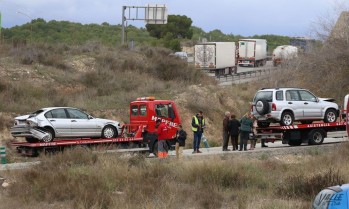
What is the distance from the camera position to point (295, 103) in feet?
86.5

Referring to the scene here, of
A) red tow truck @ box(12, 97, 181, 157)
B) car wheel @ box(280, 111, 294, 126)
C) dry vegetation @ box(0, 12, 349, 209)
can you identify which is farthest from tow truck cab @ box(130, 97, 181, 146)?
dry vegetation @ box(0, 12, 349, 209)

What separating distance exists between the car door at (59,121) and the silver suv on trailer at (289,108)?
8154 mm

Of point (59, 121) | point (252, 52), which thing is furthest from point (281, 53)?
point (59, 121)

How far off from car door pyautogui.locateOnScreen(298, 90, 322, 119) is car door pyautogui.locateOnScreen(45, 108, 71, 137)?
10256mm

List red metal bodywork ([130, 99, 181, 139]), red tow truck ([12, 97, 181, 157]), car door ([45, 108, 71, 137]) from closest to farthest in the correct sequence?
red tow truck ([12, 97, 181, 157]) → car door ([45, 108, 71, 137]) → red metal bodywork ([130, 99, 181, 139])

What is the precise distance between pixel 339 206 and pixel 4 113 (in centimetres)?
2904

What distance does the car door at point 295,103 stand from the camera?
26.2 meters

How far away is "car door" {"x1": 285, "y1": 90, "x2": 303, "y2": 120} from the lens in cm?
2625

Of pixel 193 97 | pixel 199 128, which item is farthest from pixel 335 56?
pixel 199 128

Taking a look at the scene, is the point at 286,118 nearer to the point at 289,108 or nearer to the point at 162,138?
the point at 289,108

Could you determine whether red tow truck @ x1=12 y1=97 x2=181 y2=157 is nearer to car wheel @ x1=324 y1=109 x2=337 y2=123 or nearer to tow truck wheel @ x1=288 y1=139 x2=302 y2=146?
tow truck wheel @ x1=288 y1=139 x2=302 y2=146

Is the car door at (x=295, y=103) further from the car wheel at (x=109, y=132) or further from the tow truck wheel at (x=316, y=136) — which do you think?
the car wheel at (x=109, y=132)

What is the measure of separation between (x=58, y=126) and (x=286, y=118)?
9.77 m

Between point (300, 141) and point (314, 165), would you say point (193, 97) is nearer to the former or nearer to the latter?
point (300, 141)
